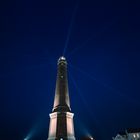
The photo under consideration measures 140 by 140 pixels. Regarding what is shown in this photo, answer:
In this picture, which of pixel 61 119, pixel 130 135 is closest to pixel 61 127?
pixel 61 119

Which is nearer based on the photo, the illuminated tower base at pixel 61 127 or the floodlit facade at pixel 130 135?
the illuminated tower base at pixel 61 127

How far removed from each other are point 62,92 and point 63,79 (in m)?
4.28

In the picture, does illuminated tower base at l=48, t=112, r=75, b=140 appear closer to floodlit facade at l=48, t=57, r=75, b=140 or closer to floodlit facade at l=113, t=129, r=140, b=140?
floodlit facade at l=48, t=57, r=75, b=140

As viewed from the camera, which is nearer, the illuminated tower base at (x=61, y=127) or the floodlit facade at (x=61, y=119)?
the illuminated tower base at (x=61, y=127)

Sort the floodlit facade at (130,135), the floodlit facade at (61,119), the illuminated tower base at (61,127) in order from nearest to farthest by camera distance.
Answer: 1. the illuminated tower base at (61,127)
2. the floodlit facade at (61,119)
3. the floodlit facade at (130,135)

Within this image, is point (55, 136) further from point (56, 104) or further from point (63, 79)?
point (63, 79)

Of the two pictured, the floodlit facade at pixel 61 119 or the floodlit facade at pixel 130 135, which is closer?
the floodlit facade at pixel 61 119

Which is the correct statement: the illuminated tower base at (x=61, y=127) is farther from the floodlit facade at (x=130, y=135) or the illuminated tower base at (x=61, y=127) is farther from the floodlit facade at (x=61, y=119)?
the floodlit facade at (x=130, y=135)

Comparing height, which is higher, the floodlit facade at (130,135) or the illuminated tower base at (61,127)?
the floodlit facade at (130,135)

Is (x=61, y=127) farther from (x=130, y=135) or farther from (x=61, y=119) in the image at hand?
(x=130, y=135)

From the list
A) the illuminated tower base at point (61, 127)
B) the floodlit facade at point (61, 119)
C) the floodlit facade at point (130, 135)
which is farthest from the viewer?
the floodlit facade at point (130, 135)

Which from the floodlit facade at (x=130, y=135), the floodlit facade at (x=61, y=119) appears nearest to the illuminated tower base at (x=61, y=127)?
the floodlit facade at (x=61, y=119)

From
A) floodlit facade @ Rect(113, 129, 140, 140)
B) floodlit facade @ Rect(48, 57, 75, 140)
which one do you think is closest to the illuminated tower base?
floodlit facade @ Rect(48, 57, 75, 140)

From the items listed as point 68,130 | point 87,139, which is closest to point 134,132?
point 87,139
